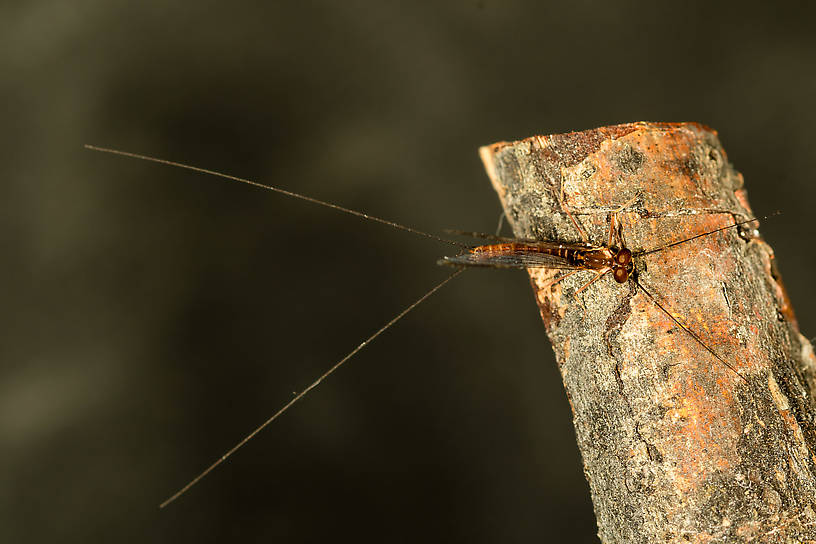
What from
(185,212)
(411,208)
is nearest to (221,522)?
(185,212)

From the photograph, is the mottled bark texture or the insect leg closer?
the mottled bark texture

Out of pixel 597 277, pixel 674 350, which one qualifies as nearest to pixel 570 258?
pixel 597 277

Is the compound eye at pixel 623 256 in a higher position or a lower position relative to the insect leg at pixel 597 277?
higher

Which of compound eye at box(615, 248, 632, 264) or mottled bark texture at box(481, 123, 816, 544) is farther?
compound eye at box(615, 248, 632, 264)

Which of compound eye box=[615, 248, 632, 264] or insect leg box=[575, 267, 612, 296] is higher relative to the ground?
compound eye box=[615, 248, 632, 264]

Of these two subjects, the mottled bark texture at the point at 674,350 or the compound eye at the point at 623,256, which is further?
the compound eye at the point at 623,256

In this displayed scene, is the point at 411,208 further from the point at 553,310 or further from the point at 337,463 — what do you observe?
the point at 553,310
